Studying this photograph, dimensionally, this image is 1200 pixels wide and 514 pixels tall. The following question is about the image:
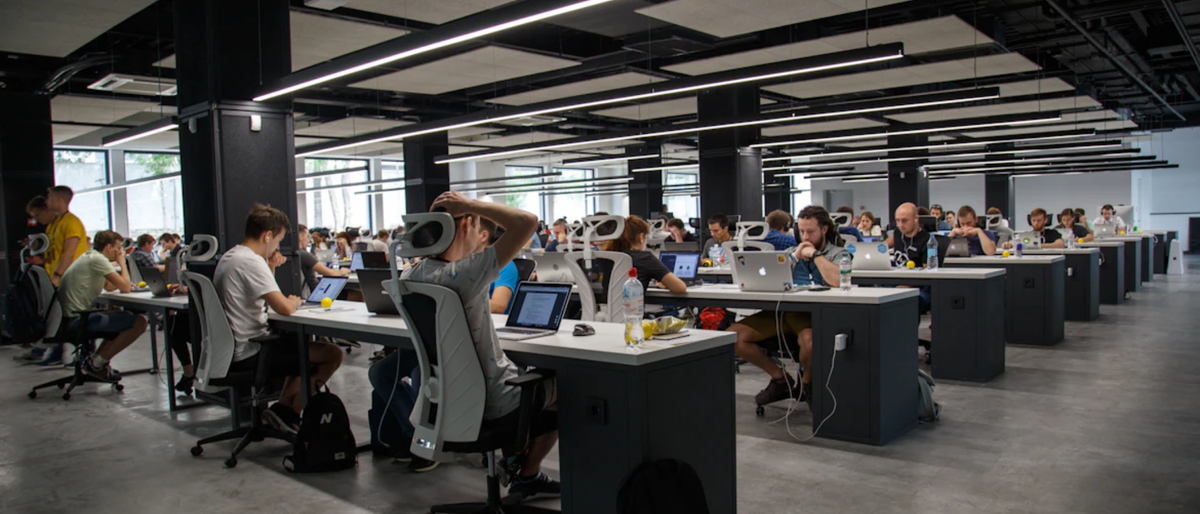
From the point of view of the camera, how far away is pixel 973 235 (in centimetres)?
798

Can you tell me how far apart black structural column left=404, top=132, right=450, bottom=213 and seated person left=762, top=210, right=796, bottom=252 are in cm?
939

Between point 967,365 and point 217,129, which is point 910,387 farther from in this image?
point 217,129

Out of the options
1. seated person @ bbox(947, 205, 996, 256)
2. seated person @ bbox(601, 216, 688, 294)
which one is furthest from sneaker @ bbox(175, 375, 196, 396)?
seated person @ bbox(947, 205, 996, 256)

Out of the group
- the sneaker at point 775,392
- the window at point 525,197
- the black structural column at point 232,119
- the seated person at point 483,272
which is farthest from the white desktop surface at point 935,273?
the window at point 525,197

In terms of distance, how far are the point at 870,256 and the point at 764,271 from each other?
1923mm

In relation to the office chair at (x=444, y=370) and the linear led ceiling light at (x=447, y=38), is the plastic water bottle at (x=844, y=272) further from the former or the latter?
the office chair at (x=444, y=370)

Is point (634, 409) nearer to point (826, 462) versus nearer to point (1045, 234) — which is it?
point (826, 462)

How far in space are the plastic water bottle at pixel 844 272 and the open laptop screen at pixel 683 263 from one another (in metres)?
1.71

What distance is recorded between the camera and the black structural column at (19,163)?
9172mm

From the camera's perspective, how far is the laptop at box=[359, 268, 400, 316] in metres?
4.03

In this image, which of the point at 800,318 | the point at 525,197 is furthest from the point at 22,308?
the point at 525,197

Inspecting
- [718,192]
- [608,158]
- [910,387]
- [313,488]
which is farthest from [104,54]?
[608,158]

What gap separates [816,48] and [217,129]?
6731 millimetres

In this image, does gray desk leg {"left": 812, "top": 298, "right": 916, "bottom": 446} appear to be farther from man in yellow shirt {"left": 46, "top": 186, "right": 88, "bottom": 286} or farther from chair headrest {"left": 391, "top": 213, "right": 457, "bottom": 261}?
man in yellow shirt {"left": 46, "top": 186, "right": 88, "bottom": 286}
